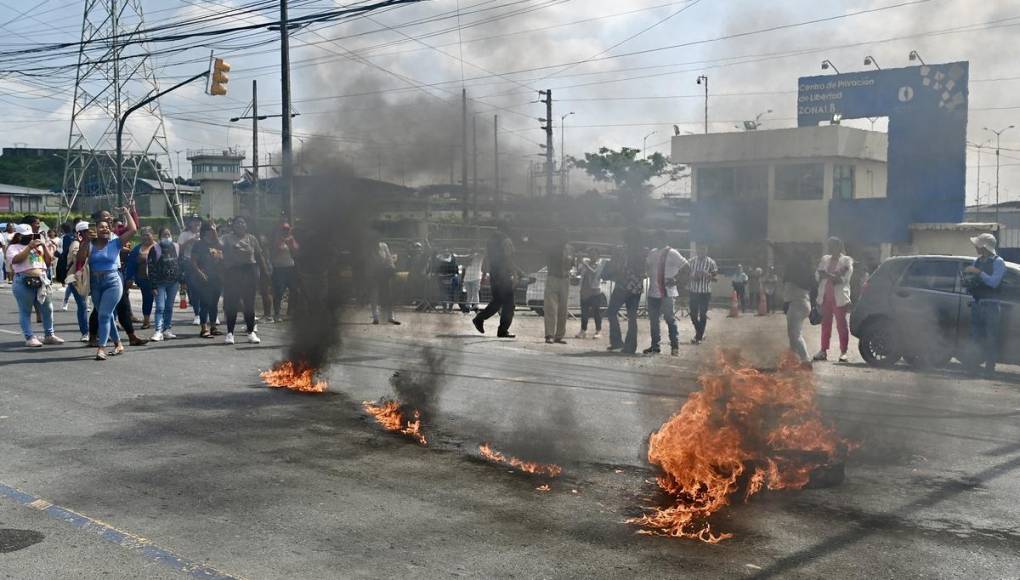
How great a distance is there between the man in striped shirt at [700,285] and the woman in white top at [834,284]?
5.57 ft

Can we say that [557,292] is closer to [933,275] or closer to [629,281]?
[629,281]

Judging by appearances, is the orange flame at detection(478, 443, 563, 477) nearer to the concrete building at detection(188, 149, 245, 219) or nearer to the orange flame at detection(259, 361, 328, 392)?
the orange flame at detection(259, 361, 328, 392)

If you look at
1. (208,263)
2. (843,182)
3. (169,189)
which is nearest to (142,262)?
(208,263)

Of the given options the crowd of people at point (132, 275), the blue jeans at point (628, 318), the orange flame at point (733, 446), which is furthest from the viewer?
the blue jeans at point (628, 318)

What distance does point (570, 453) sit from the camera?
7031 millimetres

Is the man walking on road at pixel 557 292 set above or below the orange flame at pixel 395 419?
above

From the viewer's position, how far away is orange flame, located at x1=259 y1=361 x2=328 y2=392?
9.90m

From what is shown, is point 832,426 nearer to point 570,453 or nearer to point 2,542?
point 570,453

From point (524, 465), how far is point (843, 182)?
741 centimetres

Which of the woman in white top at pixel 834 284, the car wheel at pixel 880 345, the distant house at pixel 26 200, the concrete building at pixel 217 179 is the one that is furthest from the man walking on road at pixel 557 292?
the distant house at pixel 26 200

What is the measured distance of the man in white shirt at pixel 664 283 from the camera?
14.1 meters

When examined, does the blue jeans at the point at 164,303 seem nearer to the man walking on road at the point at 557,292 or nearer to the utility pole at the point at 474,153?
the man walking on road at the point at 557,292

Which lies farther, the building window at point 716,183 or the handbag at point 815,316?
the handbag at point 815,316

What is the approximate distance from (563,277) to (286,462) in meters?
8.39
